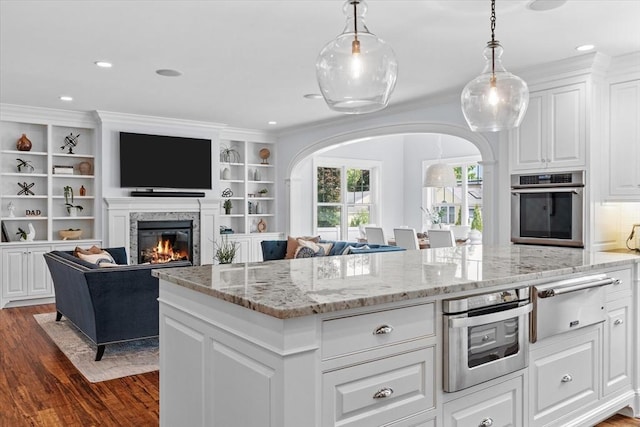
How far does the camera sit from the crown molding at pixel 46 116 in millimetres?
6461

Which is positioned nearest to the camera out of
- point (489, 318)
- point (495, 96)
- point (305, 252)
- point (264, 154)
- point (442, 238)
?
point (489, 318)

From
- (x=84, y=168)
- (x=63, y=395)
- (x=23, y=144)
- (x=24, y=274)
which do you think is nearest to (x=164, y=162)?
(x=84, y=168)

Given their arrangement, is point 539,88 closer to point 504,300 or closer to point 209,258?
point 504,300

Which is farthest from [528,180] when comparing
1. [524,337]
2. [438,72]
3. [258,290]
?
[258,290]

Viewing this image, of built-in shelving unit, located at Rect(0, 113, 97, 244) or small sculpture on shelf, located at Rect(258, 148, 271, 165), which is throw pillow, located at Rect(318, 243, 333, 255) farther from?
built-in shelving unit, located at Rect(0, 113, 97, 244)

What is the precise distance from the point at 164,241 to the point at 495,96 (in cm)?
594

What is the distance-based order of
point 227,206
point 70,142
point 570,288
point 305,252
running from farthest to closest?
1. point 227,206
2. point 70,142
3. point 305,252
4. point 570,288

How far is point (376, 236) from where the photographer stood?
742 centimetres

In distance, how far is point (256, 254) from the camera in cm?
862

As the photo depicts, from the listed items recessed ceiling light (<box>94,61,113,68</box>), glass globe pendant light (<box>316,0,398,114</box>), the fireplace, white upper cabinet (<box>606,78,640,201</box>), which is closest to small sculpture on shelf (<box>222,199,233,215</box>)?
the fireplace

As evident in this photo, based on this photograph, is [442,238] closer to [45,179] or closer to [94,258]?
[94,258]

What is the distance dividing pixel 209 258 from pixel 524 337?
622 centimetres

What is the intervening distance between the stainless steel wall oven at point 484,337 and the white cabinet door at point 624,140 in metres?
2.86

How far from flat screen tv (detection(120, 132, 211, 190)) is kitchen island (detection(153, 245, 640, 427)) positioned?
16.7ft
